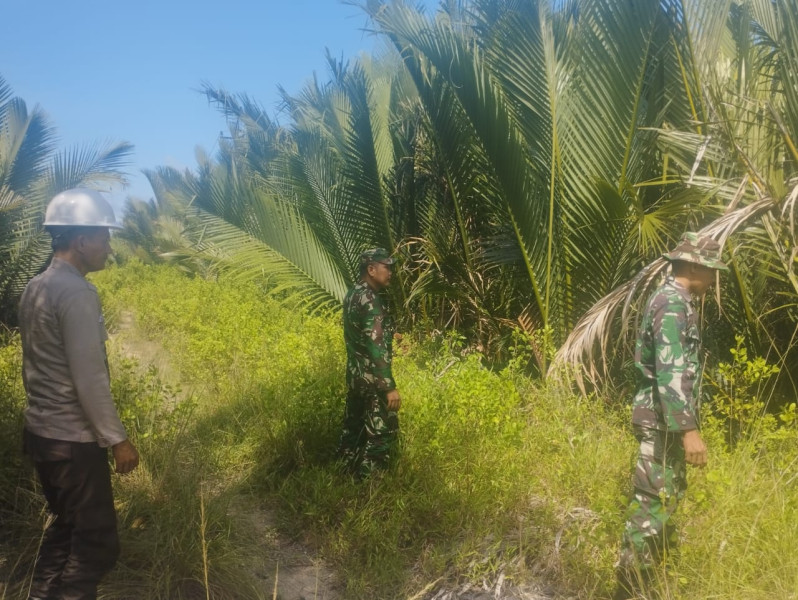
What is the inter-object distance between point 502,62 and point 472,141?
65 centimetres

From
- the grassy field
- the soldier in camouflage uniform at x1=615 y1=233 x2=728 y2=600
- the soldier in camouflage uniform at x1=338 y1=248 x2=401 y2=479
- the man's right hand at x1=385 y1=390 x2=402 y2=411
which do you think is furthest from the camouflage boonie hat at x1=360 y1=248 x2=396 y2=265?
the soldier in camouflage uniform at x1=615 y1=233 x2=728 y2=600

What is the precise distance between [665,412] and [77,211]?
7.49ft

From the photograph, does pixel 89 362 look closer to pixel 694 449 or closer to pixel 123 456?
pixel 123 456

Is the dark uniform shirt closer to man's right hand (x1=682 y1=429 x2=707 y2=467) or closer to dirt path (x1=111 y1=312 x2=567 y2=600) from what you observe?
dirt path (x1=111 y1=312 x2=567 y2=600)

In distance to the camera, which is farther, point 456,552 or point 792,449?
point 792,449

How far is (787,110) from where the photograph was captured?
3.61 meters

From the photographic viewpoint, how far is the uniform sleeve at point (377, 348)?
142 inches

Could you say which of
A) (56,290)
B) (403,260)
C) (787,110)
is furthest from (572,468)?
(403,260)

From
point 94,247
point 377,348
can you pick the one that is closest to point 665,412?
point 377,348

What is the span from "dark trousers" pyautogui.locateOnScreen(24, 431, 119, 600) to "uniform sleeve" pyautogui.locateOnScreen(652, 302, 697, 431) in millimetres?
2091

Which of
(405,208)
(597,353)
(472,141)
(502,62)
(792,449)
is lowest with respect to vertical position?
(792,449)

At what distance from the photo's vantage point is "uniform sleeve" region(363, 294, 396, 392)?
3619 mm

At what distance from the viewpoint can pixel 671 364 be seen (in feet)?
8.34

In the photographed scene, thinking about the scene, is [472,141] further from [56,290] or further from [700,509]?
[56,290]
